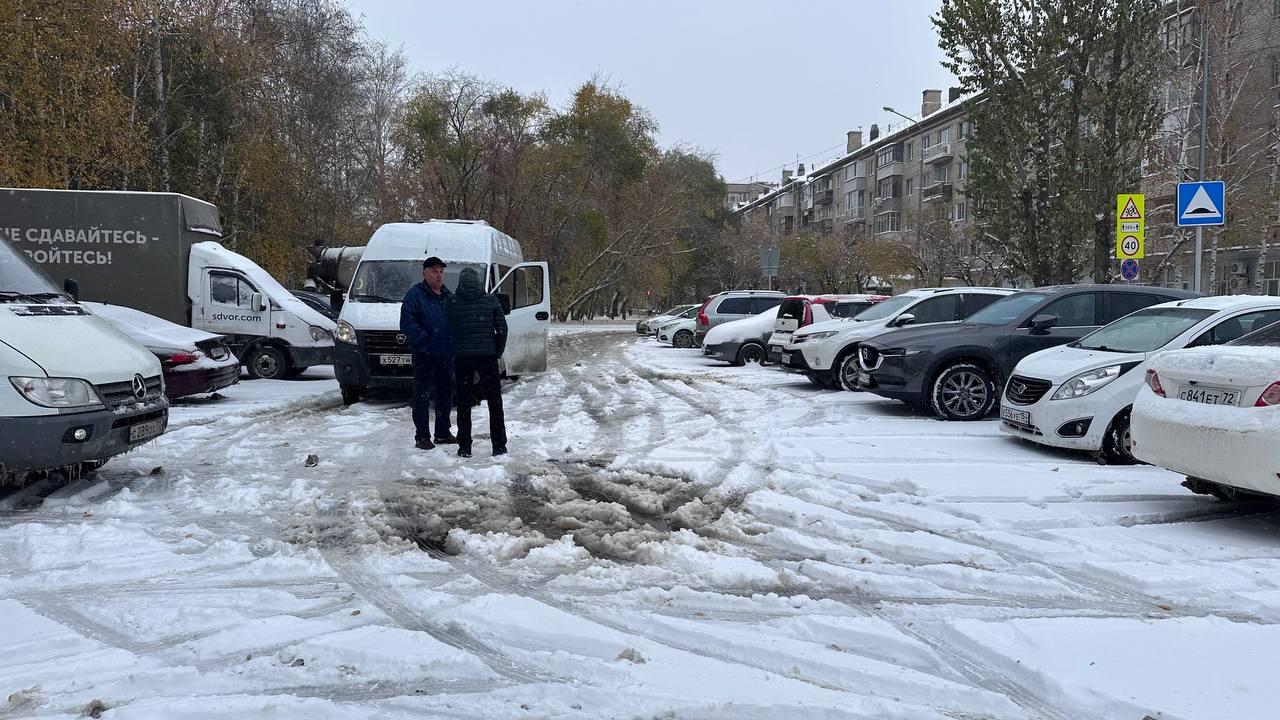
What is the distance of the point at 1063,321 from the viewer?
1123cm

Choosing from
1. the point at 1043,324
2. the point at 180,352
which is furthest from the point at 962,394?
the point at 180,352

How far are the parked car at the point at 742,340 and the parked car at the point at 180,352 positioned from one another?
1114 centimetres

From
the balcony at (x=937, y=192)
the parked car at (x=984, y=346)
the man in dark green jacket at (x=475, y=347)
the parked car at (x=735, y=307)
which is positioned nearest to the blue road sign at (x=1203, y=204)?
the parked car at (x=984, y=346)

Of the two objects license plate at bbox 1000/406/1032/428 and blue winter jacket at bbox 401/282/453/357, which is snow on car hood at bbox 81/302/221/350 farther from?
license plate at bbox 1000/406/1032/428

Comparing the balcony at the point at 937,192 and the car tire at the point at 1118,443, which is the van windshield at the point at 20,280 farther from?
the balcony at the point at 937,192

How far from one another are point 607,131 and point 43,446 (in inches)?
1596

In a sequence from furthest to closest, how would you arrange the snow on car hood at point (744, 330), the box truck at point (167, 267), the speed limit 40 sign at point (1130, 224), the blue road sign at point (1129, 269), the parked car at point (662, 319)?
the parked car at point (662, 319)
the snow on car hood at point (744, 330)
the blue road sign at point (1129, 269)
the speed limit 40 sign at point (1130, 224)
the box truck at point (167, 267)

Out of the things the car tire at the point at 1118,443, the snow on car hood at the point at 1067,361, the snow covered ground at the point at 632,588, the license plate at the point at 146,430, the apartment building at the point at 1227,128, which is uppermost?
the apartment building at the point at 1227,128

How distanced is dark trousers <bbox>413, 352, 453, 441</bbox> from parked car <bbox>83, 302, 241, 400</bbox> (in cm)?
447

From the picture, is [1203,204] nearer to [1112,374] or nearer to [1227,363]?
[1112,374]

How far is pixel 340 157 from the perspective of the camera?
36.0m

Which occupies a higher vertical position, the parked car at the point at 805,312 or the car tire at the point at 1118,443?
the parked car at the point at 805,312

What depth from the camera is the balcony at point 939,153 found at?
178 ft

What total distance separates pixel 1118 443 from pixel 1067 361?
36.1 inches
